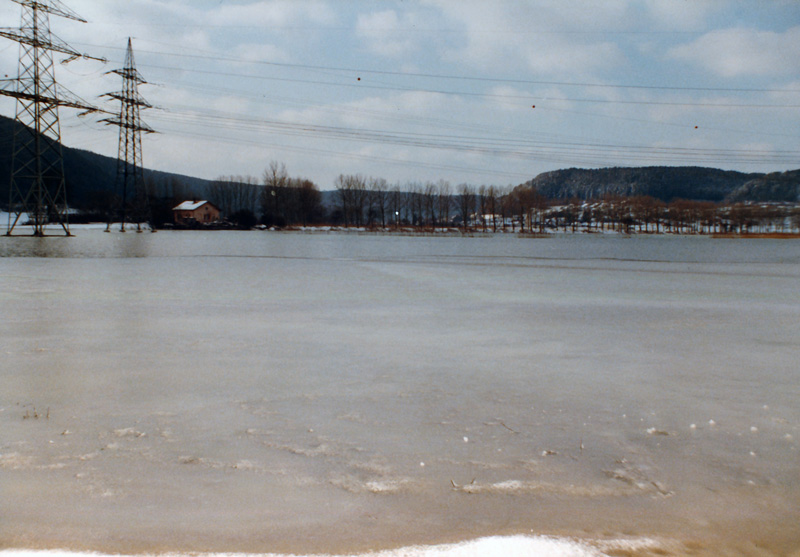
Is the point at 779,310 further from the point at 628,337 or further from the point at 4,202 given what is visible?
the point at 4,202

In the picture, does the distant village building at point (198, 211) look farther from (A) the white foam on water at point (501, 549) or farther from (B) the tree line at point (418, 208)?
(A) the white foam on water at point (501, 549)

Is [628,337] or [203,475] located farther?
[628,337]

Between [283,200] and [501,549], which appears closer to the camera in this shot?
[501,549]

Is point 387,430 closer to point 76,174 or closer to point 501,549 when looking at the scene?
point 501,549

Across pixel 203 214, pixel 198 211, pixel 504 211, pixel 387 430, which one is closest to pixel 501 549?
pixel 387 430

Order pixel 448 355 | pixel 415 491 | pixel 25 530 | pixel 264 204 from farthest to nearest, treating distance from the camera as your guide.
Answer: pixel 264 204 < pixel 448 355 < pixel 415 491 < pixel 25 530

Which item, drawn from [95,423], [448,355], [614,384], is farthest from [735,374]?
[95,423]

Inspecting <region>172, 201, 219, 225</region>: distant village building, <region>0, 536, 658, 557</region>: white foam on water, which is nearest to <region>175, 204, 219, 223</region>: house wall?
<region>172, 201, 219, 225</region>: distant village building

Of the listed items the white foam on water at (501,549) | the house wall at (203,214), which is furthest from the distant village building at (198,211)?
the white foam on water at (501,549)
